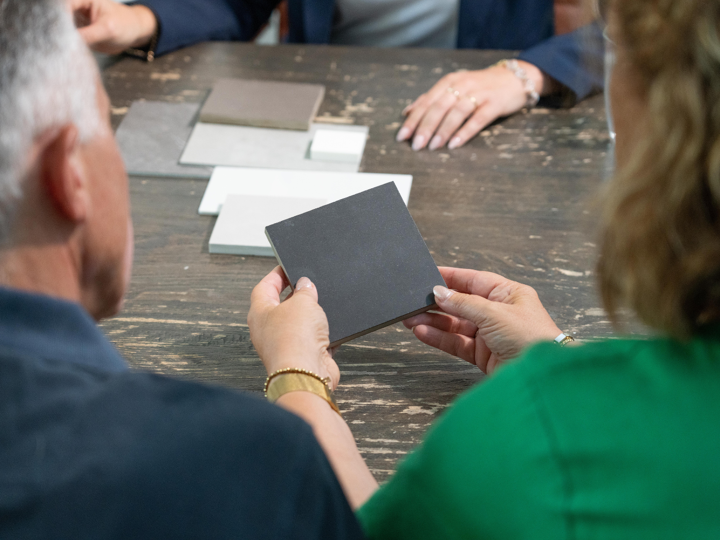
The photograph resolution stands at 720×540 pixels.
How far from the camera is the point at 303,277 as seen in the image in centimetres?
84

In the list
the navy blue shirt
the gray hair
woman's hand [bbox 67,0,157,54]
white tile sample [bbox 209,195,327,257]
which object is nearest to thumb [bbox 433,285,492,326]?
white tile sample [bbox 209,195,327,257]

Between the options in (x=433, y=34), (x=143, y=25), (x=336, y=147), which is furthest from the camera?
(x=433, y=34)

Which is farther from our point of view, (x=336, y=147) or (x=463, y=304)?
(x=336, y=147)

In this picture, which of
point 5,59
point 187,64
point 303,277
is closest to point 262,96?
point 187,64

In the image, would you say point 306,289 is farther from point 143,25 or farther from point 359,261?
point 143,25

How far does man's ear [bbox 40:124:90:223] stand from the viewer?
48 centimetres

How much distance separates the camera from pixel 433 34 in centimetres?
184

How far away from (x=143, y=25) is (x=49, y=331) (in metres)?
1.23

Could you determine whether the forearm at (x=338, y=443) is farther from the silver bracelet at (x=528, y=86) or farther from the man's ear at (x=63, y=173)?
the silver bracelet at (x=528, y=86)

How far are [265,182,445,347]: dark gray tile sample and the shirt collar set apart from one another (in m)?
0.37

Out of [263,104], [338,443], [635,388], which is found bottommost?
[338,443]

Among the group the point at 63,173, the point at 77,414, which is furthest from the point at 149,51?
the point at 77,414

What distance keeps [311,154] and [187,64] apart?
524mm

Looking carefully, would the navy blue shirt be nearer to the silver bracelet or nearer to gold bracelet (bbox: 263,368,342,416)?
gold bracelet (bbox: 263,368,342,416)
